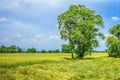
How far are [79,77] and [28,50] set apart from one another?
12222 centimetres

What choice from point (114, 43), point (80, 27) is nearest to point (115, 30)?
point (114, 43)

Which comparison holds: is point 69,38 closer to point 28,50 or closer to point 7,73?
point 7,73

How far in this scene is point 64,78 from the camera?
28.4 meters

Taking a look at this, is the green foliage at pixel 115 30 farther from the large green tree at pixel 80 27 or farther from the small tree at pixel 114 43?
the large green tree at pixel 80 27

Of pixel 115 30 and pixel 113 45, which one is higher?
pixel 115 30

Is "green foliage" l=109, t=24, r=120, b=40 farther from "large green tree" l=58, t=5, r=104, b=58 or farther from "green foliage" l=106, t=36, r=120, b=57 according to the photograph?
"large green tree" l=58, t=5, r=104, b=58

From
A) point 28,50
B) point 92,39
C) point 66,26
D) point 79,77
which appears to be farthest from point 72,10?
point 28,50

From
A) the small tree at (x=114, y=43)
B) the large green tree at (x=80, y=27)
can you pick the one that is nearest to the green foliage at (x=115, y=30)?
the small tree at (x=114, y=43)

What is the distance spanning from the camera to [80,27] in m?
75.9

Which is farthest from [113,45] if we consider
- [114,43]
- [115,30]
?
[115,30]

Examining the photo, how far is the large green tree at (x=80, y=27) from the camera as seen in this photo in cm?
7544

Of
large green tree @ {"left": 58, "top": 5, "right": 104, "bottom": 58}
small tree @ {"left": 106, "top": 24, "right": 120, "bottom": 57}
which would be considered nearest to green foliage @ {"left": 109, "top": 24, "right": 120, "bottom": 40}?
small tree @ {"left": 106, "top": 24, "right": 120, "bottom": 57}

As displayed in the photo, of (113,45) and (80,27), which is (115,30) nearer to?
(113,45)

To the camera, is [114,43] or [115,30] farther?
[115,30]
